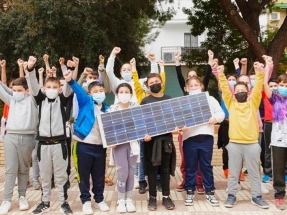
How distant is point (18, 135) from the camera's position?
5.47 metres

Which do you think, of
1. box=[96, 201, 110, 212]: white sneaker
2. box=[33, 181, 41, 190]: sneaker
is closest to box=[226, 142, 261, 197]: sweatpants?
box=[96, 201, 110, 212]: white sneaker

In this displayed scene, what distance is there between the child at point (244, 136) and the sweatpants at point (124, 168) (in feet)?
4.30

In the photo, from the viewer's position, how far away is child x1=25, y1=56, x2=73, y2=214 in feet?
17.4

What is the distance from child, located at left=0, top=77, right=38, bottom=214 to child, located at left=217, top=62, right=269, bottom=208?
257 cm

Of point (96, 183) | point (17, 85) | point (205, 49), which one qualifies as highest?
point (205, 49)

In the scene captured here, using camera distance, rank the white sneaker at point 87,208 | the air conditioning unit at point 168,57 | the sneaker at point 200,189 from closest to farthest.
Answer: the white sneaker at point 87,208 < the sneaker at point 200,189 < the air conditioning unit at point 168,57

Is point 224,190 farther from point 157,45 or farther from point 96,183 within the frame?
point 157,45

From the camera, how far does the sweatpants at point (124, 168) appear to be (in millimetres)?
5434

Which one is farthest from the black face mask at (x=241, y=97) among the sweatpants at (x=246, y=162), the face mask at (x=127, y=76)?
the face mask at (x=127, y=76)

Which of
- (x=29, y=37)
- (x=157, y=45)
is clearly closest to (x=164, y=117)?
(x=29, y=37)

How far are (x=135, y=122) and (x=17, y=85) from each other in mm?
1626

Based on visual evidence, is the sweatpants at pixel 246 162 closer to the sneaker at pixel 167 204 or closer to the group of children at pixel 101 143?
the group of children at pixel 101 143

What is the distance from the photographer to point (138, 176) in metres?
6.69

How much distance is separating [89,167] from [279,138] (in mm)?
2554
